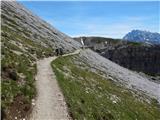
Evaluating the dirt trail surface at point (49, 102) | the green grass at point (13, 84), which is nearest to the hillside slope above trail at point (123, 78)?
the dirt trail surface at point (49, 102)

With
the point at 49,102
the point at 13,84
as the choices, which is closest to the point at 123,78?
the point at 49,102

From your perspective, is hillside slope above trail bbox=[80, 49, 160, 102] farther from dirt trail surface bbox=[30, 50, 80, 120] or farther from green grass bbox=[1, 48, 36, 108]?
green grass bbox=[1, 48, 36, 108]

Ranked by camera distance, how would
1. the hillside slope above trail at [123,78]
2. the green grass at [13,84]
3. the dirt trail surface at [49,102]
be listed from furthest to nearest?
the hillside slope above trail at [123,78] → the dirt trail surface at [49,102] → the green grass at [13,84]

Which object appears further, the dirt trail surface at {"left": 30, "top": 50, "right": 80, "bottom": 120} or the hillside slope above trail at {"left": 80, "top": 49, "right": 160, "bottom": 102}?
the hillside slope above trail at {"left": 80, "top": 49, "right": 160, "bottom": 102}

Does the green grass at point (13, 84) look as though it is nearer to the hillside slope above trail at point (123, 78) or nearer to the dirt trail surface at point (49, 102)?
the dirt trail surface at point (49, 102)

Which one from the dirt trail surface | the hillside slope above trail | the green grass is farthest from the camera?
the hillside slope above trail

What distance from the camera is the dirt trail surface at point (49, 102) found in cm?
3112

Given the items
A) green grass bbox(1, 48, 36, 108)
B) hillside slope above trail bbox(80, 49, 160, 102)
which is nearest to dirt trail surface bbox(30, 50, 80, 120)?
green grass bbox(1, 48, 36, 108)

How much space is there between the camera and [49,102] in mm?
34250

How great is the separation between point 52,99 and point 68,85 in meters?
7.09

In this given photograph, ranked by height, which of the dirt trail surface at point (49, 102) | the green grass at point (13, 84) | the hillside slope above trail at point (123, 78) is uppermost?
the green grass at point (13, 84)

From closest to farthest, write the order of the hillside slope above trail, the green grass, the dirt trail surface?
the green grass → the dirt trail surface → the hillside slope above trail

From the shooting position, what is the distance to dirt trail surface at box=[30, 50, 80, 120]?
31.1 metres

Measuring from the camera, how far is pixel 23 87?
34.4 m
